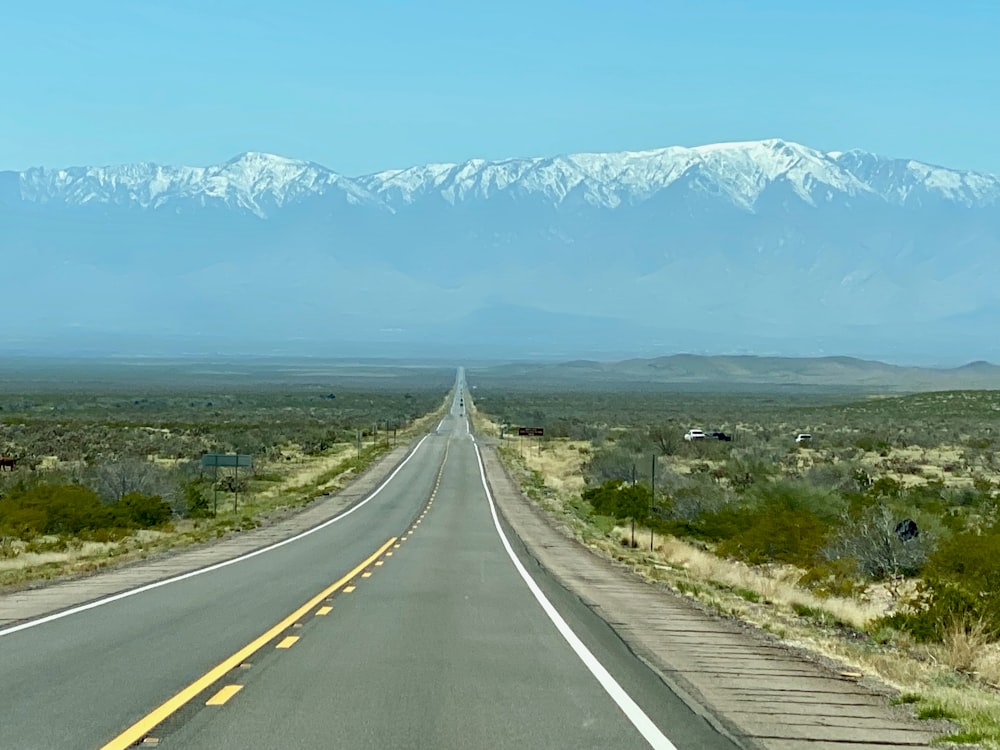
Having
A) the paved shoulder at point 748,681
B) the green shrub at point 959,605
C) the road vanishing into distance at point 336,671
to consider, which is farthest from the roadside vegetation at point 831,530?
the road vanishing into distance at point 336,671

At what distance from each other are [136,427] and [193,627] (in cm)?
7498

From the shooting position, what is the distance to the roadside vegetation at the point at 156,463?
99.3 ft

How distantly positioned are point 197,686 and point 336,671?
126 centimetres

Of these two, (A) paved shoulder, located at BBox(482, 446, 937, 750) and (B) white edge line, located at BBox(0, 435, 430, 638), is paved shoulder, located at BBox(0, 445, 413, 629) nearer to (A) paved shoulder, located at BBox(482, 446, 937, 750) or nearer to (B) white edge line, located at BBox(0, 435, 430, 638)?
(B) white edge line, located at BBox(0, 435, 430, 638)

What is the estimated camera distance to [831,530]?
2888 centimetres

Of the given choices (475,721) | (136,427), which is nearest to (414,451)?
(136,427)

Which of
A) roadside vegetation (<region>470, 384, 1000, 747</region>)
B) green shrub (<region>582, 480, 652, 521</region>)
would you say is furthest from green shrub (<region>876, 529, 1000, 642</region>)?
green shrub (<region>582, 480, 652, 521</region>)

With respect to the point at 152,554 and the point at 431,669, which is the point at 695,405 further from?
the point at 431,669

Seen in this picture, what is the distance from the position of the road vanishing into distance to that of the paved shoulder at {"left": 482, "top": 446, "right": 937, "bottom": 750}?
1.01 feet

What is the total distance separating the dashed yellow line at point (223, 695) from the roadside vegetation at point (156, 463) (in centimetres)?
935

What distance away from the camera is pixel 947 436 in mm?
77125

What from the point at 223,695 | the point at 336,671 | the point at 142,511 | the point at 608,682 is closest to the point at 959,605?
the point at 608,682

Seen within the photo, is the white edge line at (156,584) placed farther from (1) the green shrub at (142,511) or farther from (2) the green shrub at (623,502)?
(2) the green shrub at (623,502)

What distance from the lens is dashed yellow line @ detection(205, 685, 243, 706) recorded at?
9.68 meters
